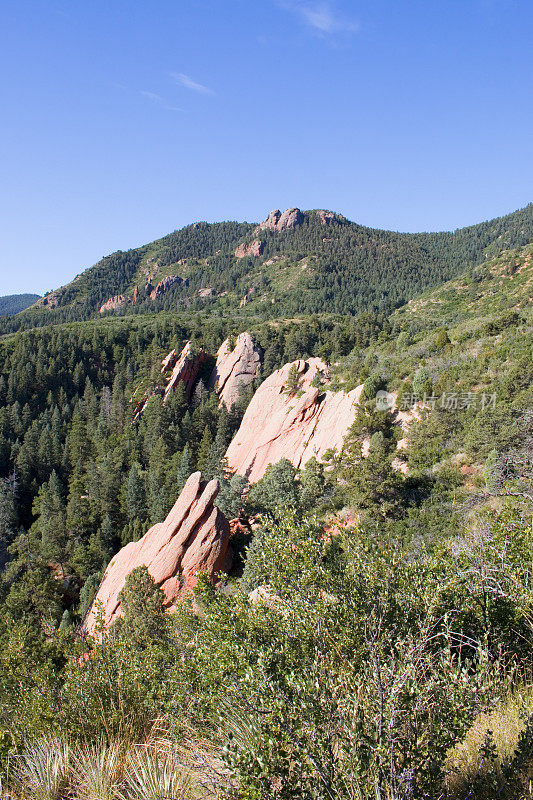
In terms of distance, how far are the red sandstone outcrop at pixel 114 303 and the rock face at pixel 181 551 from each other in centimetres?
13001

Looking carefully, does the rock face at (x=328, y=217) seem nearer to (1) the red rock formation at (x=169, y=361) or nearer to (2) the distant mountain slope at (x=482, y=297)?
(2) the distant mountain slope at (x=482, y=297)

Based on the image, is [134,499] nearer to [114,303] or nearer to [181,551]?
[181,551]

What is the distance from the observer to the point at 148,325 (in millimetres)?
91625

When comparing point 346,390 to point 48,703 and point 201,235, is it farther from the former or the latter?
point 201,235

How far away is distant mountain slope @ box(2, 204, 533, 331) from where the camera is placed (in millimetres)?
104938

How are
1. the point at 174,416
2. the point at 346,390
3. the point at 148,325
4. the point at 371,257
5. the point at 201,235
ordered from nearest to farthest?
the point at 346,390, the point at 174,416, the point at 148,325, the point at 371,257, the point at 201,235

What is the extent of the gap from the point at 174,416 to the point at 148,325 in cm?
4478

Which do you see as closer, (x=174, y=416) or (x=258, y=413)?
(x=258, y=413)

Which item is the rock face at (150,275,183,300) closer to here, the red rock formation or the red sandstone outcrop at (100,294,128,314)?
the red sandstone outcrop at (100,294,128,314)

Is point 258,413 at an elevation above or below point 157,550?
above

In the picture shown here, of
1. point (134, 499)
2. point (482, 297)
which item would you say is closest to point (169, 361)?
point (134, 499)

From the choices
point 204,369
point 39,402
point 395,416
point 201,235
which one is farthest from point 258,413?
point 201,235

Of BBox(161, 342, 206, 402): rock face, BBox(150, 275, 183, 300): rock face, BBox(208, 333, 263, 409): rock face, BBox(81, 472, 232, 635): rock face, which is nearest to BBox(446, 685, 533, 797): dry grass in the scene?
BBox(81, 472, 232, 635): rock face

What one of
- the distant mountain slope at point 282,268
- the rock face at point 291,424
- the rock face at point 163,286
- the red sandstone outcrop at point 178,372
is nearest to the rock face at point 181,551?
the rock face at point 291,424
